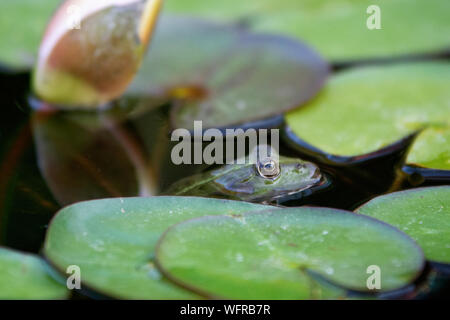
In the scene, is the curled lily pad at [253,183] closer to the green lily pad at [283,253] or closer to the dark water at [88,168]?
the dark water at [88,168]

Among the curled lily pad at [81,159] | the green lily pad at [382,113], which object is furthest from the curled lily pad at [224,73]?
the curled lily pad at [81,159]

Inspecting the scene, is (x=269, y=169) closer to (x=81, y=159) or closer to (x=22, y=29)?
(x=81, y=159)

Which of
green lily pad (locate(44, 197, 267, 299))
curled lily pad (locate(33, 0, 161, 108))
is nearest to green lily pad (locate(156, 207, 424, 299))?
green lily pad (locate(44, 197, 267, 299))

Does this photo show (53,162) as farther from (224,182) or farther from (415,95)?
(415,95)

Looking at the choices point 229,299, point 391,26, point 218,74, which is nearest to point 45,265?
point 229,299

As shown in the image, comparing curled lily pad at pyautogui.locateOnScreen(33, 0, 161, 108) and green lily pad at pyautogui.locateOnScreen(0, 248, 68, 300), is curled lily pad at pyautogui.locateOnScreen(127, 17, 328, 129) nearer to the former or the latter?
curled lily pad at pyautogui.locateOnScreen(33, 0, 161, 108)

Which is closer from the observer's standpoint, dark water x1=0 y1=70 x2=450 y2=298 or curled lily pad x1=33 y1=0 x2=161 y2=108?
dark water x1=0 y1=70 x2=450 y2=298

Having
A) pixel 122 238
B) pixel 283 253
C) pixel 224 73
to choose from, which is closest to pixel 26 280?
pixel 122 238
